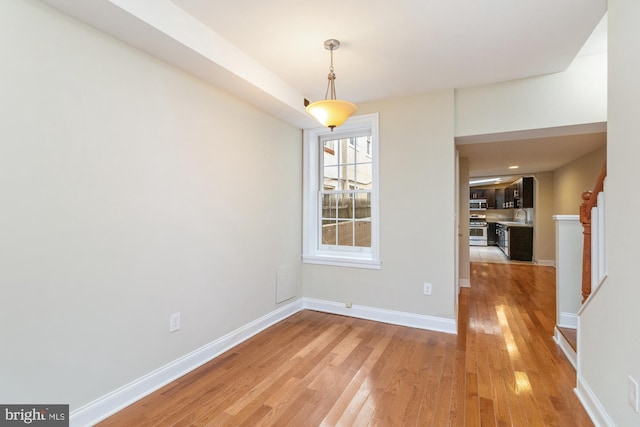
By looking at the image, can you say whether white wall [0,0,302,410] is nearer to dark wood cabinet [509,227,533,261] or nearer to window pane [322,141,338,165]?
window pane [322,141,338,165]

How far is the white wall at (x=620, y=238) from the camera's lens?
1.42 m

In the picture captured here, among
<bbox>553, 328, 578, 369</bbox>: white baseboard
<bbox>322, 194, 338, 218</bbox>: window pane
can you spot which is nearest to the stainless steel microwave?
<bbox>553, 328, 578, 369</bbox>: white baseboard

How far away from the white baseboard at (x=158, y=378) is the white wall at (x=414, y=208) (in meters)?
1.35

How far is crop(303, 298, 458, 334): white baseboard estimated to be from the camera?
3182 mm

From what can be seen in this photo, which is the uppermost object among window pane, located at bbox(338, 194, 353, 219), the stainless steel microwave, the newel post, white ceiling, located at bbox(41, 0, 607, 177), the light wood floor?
white ceiling, located at bbox(41, 0, 607, 177)

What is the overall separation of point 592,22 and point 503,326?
2.83 metres

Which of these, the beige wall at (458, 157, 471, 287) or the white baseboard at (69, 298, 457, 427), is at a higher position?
the beige wall at (458, 157, 471, 287)

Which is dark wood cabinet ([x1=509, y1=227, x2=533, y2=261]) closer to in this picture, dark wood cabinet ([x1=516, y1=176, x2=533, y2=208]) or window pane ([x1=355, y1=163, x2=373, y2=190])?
dark wood cabinet ([x1=516, y1=176, x2=533, y2=208])

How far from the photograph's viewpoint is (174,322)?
2.28 metres

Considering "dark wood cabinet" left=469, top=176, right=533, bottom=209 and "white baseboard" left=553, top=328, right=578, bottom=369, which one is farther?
"dark wood cabinet" left=469, top=176, right=533, bottom=209

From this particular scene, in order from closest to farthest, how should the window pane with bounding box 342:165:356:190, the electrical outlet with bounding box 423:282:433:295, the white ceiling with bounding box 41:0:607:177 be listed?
the white ceiling with bounding box 41:0:607:177
the electrical outlet with bounding box 423:282:433:295
the window pane with bounding box 342:165:356:190

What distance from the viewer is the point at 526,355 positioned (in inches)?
103

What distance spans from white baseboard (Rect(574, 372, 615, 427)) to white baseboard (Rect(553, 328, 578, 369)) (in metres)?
0.32

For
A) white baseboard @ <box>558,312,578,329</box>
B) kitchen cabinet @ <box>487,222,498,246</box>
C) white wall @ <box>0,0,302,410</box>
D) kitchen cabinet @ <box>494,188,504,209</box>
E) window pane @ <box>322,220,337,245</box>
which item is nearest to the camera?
white wall @ <box>0,0,302,410</box>
